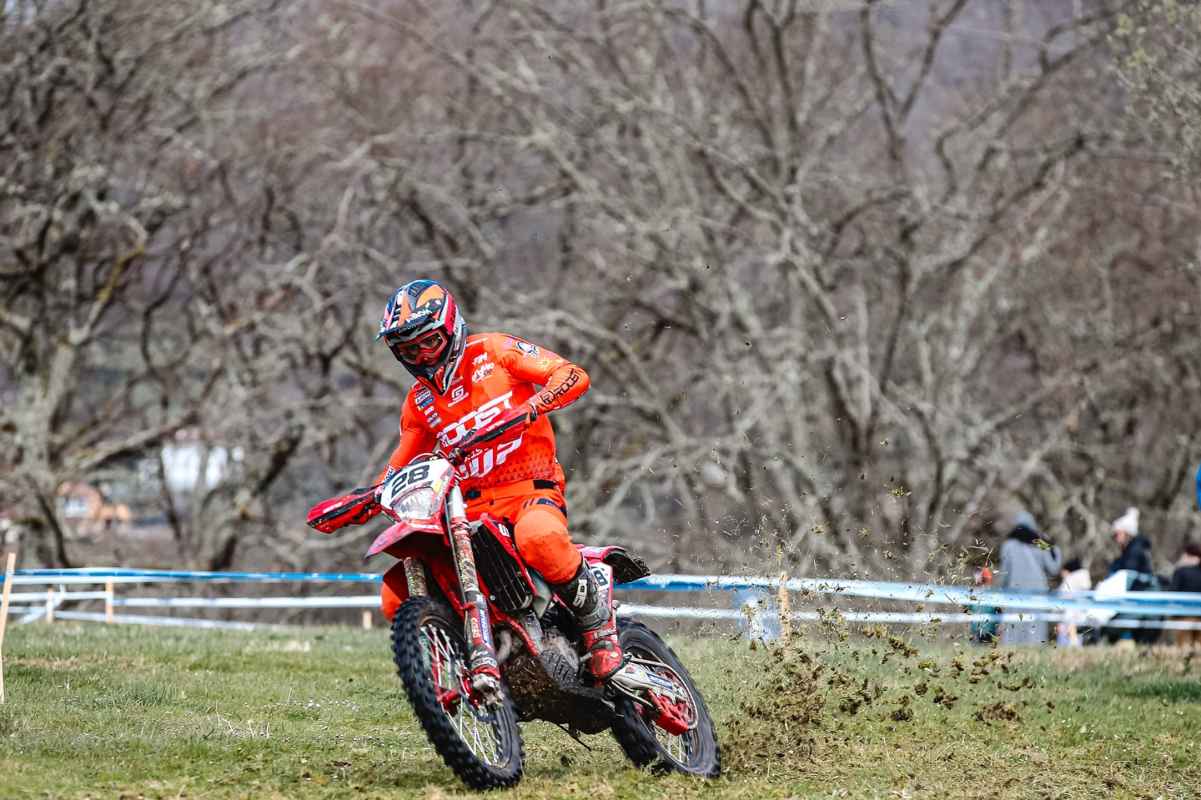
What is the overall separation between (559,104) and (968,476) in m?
9.39

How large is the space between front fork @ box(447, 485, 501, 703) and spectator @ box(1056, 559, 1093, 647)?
35.7ft

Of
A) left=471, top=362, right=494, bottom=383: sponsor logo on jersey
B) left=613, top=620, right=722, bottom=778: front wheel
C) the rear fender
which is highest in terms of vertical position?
left=471, top=362, right=494, bottom=383: sponsor logo on jersey

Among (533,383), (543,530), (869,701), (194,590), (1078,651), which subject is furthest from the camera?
(194,590)

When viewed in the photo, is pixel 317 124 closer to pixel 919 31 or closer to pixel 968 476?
pixel 919 31

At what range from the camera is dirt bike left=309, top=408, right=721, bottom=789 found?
661 centimetres

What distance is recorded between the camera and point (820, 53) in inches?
1118

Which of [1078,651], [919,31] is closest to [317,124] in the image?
[919,31]

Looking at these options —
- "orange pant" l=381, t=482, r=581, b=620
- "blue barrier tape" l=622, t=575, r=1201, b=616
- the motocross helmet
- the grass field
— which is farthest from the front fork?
"blue barrier tape" l=622, t=575, r=1201, b=616

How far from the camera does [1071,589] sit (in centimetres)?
1712

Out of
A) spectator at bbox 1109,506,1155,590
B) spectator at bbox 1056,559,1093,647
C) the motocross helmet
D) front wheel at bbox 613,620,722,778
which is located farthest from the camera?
spectator at bbox 1109,506,1155,590

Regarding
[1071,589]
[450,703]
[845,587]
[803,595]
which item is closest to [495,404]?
[450,703]

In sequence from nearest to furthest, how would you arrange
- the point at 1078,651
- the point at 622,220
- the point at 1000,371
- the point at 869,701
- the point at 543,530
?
the point at 543,530, the point at 869,701, the point at 1078,651, the point at 622,220, the point at 1000,371

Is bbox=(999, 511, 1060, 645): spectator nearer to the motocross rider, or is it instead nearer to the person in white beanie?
the person in white beanie

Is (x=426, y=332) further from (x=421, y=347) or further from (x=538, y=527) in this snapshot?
(x=538, y=527)
